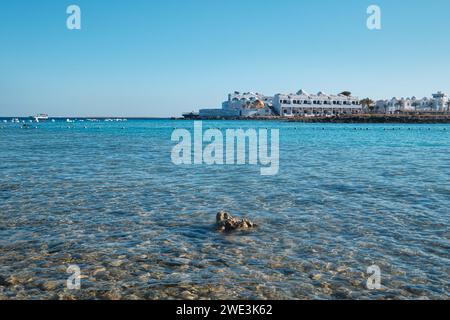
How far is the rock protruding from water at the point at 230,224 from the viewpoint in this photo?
10.1 m

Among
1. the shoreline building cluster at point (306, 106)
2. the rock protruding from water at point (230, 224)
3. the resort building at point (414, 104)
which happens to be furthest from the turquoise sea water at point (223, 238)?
the resort building at point (414, 104)

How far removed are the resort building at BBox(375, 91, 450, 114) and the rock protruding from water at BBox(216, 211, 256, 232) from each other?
15576 cm

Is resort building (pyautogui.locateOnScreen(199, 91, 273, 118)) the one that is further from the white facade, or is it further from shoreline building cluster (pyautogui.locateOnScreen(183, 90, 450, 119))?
the white facade

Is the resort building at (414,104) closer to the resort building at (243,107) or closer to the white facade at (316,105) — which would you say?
the white facade at (316,105)

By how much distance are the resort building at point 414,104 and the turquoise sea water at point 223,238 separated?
150 meters

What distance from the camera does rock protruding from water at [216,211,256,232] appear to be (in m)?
10.1

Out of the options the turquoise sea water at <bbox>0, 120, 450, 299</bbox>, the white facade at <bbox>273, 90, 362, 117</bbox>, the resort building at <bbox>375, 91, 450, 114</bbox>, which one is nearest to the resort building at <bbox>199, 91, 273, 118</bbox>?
the white facade at <bbox>273, 90, 362, 117</bbox>

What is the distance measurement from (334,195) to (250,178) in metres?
5.40

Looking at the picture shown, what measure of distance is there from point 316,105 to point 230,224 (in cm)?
15764
